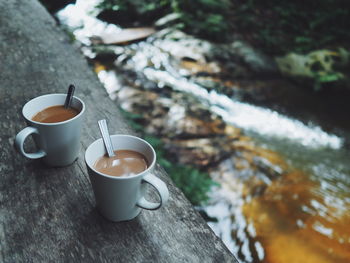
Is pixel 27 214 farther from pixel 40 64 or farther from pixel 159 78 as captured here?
pixel 159 78

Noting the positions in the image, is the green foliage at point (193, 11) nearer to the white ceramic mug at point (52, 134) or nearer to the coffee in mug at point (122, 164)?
the white ceramic mug at point (52, 134)

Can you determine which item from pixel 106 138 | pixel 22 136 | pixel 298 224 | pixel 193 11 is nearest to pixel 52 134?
pixel 22 136

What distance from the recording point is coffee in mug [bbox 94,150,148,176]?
2.77 ft

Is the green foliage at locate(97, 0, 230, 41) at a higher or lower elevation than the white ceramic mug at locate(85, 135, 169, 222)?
lower

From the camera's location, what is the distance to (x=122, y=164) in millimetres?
872

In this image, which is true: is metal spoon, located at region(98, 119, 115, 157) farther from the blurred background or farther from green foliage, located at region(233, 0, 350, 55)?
green foliage, located at region(233, 0, 350, 55)

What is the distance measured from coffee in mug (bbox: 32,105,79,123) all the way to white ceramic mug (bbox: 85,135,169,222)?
22cm

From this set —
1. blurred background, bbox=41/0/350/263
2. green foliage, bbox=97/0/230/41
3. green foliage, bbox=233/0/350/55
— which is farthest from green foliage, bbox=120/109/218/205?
green foliage, bbox=233/0/350/55

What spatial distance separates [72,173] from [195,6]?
292 inches

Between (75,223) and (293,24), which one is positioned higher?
(75,223)

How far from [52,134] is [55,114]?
0.13m

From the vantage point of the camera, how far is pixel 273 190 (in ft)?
10.7

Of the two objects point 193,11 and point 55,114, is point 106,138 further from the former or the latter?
point 193,11

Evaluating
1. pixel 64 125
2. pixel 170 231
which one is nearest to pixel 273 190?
pixel 170 231
